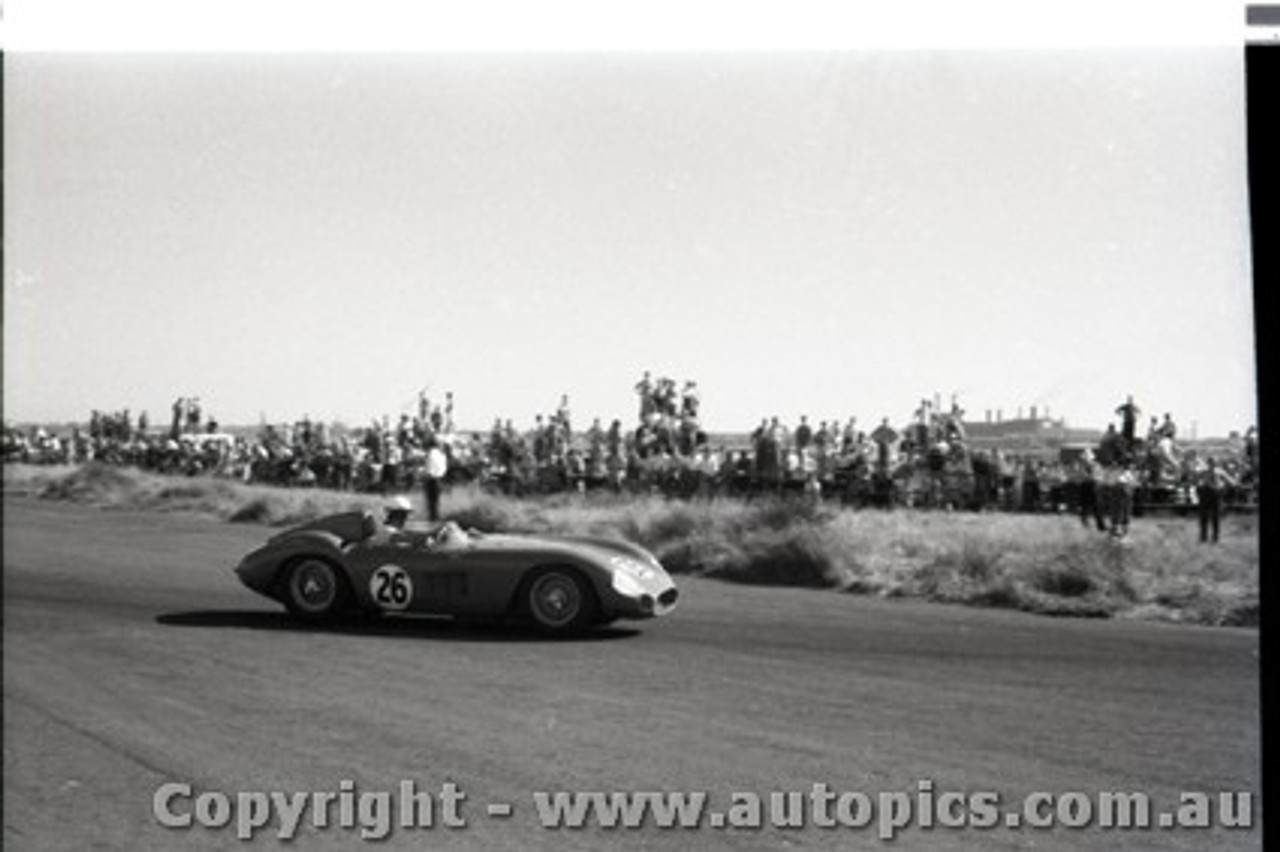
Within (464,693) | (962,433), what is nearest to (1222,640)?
(962,433)

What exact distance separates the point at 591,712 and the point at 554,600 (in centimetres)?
125

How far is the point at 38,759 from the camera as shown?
4.76 m

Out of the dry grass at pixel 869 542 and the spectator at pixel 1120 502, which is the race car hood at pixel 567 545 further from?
the spectator at pixel 1120 502

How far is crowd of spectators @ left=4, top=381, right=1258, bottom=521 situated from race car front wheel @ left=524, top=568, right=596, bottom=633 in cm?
54

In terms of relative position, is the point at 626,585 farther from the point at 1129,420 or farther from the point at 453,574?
the point at 1129,420

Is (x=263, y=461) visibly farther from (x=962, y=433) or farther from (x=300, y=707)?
(x=962, y=433)

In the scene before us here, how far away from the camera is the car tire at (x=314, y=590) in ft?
21.1

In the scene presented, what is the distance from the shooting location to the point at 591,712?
519 cm

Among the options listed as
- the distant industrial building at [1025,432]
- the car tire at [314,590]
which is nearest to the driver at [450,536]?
the car tire at [314,590]

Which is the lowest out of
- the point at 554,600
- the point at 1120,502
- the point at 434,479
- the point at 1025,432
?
the point at 554,600

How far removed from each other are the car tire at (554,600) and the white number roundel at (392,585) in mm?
655
